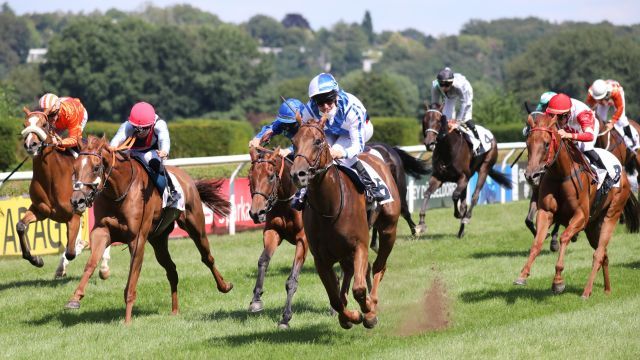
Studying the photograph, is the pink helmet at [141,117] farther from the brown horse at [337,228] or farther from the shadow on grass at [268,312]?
the brown horse at [337,228]

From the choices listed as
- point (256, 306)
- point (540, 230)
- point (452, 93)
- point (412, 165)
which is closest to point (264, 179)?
point (256, 306)

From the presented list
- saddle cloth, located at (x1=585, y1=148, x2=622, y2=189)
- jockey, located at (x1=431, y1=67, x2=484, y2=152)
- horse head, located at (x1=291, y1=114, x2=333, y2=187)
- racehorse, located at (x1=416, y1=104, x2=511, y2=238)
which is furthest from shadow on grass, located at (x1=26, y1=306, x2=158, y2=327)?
jockey, located at (x1=431, y1=67, x2=484, y2=152)

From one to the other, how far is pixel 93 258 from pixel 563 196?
12.5ft

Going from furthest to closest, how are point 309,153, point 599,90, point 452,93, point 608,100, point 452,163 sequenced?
1. point 452,163
2. point 452,93
3. point 608,100
4. point 599,90
5. point 309,153

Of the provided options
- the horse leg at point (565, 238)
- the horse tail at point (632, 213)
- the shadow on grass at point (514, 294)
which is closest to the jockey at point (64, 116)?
the shadow on grass at point (514, 294)

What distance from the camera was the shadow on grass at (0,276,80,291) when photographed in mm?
10194

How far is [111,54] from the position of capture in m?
75.7

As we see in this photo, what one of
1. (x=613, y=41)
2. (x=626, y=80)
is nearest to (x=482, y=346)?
(x=626, y=80)

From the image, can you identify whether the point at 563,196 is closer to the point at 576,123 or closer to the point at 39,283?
the point at 576,123

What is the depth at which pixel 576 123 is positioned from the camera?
9391mm

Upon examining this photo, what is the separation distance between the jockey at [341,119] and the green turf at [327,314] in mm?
1035

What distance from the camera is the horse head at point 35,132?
9.26 metres

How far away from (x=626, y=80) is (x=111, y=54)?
35.3 m

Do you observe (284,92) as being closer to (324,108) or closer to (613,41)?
(613,41)
